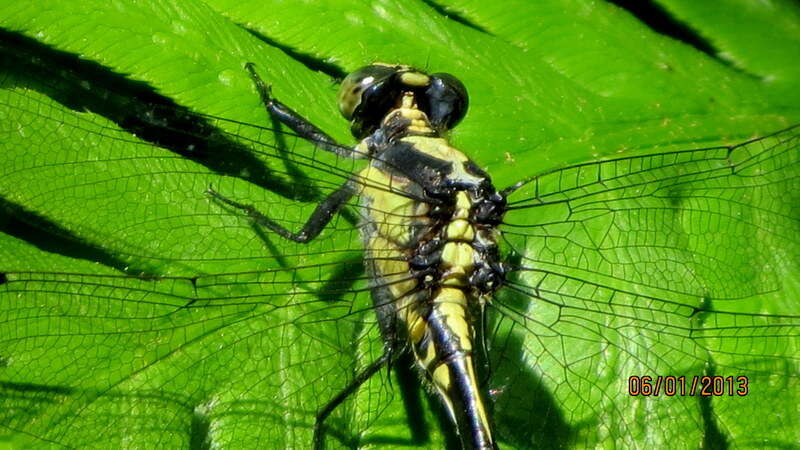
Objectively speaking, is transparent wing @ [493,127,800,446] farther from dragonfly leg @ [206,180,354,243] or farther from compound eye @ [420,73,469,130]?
dragonfly leg @ [206,180,354,243]

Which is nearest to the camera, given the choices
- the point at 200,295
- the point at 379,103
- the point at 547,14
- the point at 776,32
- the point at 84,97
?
the point at 200,295

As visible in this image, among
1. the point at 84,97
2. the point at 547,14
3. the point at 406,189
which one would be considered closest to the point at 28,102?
the point at 84,97

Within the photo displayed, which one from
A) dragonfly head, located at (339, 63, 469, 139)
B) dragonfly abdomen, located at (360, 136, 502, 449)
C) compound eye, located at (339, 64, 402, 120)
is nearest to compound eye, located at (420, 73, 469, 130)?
dragonfly head, located at (339, 63, 469, 139)

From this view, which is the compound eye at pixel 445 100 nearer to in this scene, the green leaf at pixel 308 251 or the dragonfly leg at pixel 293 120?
the green leaf at pixel 308 251

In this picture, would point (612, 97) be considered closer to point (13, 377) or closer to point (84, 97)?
point (84, 97)

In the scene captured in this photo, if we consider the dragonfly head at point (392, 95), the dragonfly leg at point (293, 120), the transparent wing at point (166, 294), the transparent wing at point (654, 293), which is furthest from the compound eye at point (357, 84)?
the transparent wing at point (654, 293)

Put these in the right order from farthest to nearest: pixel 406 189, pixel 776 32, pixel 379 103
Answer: pixel 776 32, pixel 379 103, pixel 406 189

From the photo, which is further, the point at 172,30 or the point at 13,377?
the point at 172,30

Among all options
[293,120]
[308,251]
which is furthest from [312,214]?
[293,120]
